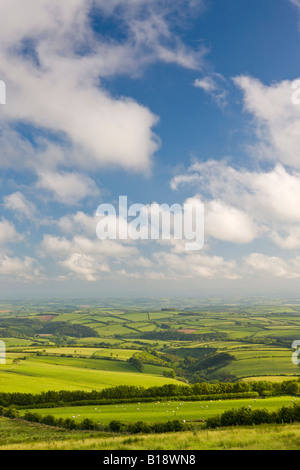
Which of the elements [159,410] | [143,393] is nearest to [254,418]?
[159,410]

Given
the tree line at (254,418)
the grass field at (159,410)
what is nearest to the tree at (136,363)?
the grass field at (159,410)

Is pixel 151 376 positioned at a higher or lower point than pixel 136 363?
higher

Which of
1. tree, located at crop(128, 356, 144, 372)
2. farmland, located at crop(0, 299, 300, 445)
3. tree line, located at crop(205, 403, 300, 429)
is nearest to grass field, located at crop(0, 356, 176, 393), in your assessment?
farmland, located at crop(0, 299, 300, 445)

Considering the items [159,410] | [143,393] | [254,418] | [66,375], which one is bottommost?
[66,375]

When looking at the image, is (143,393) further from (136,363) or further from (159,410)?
(136,363)

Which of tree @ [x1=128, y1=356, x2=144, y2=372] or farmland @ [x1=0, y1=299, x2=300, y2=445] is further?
tree @ [x1=128, y1=356, x2=144, y2=372]

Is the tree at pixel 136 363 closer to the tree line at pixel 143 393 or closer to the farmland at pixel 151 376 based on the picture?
the farmland at pixel 151 376

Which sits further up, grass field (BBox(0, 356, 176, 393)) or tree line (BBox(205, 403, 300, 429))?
tree line (BBox(205, 403, 300, 429))

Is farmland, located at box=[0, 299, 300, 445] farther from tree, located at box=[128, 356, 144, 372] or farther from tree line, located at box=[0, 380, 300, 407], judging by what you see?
tree line, located at box=[0, 380, 300, 407]

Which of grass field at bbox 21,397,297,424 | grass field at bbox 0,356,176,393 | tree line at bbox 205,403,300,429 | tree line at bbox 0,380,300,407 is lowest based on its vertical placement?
grass field at bbox 0,356,176,393
